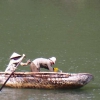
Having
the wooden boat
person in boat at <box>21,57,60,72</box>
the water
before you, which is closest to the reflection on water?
the water

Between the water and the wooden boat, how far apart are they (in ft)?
0.75

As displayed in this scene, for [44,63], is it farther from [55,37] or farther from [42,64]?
[55,37]

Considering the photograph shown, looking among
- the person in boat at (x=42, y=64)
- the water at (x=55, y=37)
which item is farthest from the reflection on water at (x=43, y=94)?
the person in boat at (x=42, y=64)

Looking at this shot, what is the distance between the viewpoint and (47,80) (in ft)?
56.3

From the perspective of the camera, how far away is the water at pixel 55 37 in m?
17.2

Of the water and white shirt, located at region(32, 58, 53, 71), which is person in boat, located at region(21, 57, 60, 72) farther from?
the water

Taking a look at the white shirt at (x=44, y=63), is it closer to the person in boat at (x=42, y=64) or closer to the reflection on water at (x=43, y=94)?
the person in boat at (x=42, y=64)

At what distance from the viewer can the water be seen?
17.2m

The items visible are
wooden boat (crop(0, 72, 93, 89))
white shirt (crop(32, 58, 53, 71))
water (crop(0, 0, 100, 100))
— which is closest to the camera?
wooden boat (crop(0, 72, 93, 89))

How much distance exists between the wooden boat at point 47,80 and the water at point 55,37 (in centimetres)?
23

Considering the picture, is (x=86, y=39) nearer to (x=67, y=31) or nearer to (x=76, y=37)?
(x=76, y=37)

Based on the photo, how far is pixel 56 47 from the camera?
2509 cm

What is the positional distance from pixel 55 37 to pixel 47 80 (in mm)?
10984

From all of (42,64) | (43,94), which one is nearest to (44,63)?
(42,64)
